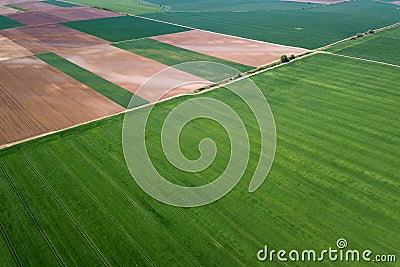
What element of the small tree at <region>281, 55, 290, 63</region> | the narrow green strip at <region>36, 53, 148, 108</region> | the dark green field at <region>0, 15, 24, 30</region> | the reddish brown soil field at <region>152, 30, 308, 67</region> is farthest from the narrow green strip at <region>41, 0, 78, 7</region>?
the small tree at <region>281, 55, 290, 63</region>

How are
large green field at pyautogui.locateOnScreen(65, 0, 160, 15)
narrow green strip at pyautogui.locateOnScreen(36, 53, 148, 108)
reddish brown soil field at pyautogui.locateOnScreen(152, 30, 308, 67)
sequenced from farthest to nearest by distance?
large green field at pyautogui.locateOnScreen(65, 0, 160, 15) < reddish brown soil field at pyautogui.locateOnScreen(152, 30, 308, 67) < narrow green strip at pyautogui.locateOnScreen(36, 53, 148, 108)

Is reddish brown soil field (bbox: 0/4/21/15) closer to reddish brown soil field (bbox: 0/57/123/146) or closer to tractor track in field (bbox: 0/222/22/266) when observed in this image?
reddish brown soil field (bbox: 0/57/123/146)

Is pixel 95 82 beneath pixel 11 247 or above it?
above

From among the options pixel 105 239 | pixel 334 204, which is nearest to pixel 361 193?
pixel 334 204

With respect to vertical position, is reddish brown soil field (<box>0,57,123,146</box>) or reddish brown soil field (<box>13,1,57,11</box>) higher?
reddish brown soil field (<box>13,1,57,11</box>)

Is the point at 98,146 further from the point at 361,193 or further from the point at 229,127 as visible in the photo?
the point at 361,193

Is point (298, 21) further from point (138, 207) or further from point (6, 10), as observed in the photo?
point (6, 10)

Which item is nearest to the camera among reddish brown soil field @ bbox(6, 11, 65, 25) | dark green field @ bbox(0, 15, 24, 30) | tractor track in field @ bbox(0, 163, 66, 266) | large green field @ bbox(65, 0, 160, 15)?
tractor track in field @ bbox(0, 163, 66, 266)

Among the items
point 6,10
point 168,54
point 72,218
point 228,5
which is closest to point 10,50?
point 168,54
